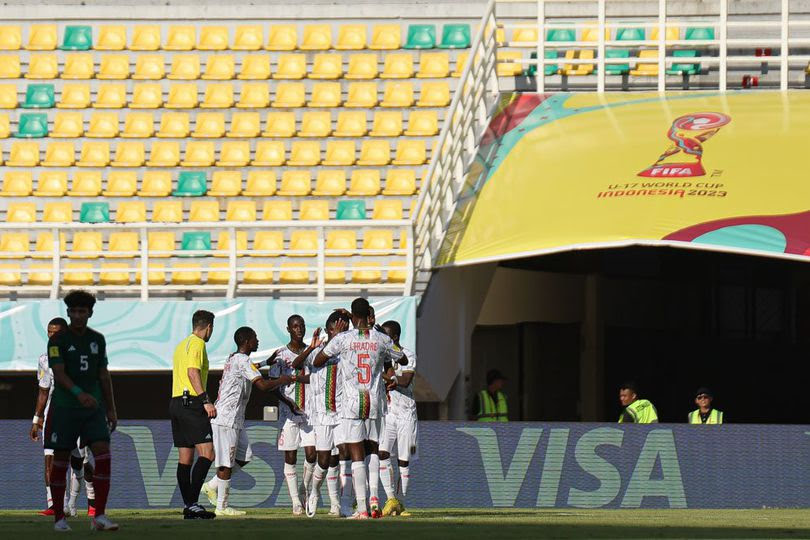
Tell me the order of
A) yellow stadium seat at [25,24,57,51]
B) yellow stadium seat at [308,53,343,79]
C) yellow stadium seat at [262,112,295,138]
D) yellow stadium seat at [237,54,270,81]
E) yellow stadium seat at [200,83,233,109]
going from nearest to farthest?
yellow stadium seat at [262,112,295,138] → yellow stadium seat at [200,83,233,109] → yellow stadium seat at [308,53,343,79] → yellow stadium seat at [237,54,270,81] → yellow stadium seat at [25,24,57,51]

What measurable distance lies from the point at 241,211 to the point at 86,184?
7.74 feet

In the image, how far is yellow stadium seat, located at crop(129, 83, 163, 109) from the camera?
24.2 metres

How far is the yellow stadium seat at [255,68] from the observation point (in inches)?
965

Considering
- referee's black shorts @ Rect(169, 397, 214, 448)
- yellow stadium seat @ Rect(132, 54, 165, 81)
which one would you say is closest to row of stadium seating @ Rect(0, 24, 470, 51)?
yellow stadium seat @ Rect(132, 54, 165, 81)

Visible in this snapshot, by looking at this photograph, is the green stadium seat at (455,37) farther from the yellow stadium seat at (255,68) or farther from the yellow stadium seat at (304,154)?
the yellow stadium seat at (304,154)

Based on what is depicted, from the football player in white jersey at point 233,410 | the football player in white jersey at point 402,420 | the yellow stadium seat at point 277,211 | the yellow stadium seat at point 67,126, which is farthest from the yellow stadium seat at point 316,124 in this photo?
the football player in white jersey at point 233,410

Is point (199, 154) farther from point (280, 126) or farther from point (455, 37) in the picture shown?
point (455, 37)

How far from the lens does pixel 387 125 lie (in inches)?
919

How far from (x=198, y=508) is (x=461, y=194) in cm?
847

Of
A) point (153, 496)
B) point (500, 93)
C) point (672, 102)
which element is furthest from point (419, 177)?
point (153, 496)

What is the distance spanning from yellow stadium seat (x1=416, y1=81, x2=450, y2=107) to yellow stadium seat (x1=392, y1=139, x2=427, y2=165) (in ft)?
2.83

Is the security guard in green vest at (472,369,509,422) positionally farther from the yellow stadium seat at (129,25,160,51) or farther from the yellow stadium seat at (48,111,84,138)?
the yellow stadium seat at (129,25,160,51)

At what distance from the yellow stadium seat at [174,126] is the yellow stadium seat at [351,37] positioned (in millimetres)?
2764

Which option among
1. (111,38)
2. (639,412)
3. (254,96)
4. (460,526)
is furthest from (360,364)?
(111,38)
